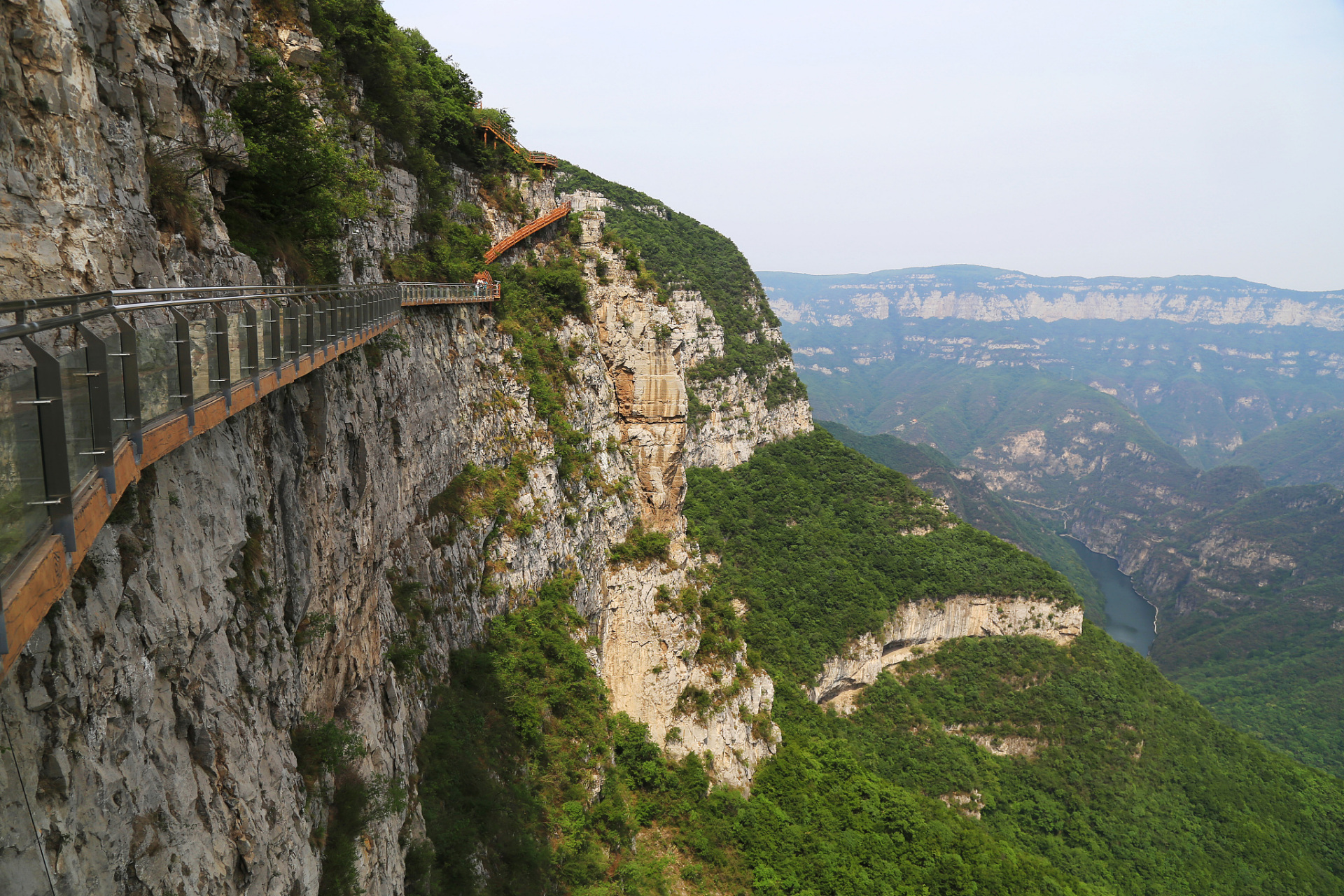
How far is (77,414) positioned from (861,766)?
45.6 metres

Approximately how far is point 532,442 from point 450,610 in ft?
30.7

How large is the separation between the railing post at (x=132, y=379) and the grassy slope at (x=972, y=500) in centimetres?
16442

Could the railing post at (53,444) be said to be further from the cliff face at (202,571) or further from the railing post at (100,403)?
the cliff face at (202,571)

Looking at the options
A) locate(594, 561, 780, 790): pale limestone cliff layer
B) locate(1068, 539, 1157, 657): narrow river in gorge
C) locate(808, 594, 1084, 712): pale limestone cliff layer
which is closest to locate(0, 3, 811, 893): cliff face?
locate(594, 561, 780, 790): pale limestone cliff layer

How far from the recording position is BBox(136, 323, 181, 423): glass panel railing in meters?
5.78

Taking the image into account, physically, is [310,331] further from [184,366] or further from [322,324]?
→ [184,366]

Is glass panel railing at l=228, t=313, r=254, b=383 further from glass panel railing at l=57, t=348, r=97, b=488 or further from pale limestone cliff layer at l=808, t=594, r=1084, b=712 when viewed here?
pale limestone cliff layer at l=808, t=594, r=1084, b=712

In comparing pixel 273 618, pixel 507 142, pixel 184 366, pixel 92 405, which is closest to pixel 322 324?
pixel 273 618

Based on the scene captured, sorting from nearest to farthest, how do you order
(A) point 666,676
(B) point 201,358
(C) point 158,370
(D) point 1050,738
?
(C) point 158,370
(B) point 201,358
(A) point 666,676
(D) point 1050,738

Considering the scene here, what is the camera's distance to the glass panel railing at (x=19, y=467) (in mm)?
3689

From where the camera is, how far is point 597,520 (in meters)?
31.7

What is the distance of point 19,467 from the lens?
12.7 feet

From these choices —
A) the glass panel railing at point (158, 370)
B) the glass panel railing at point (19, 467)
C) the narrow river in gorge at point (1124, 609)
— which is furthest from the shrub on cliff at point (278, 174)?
the narrow river in gorge at point (1124, 609)

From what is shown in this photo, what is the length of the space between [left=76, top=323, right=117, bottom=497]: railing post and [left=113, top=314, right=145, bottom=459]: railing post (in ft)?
1.07
